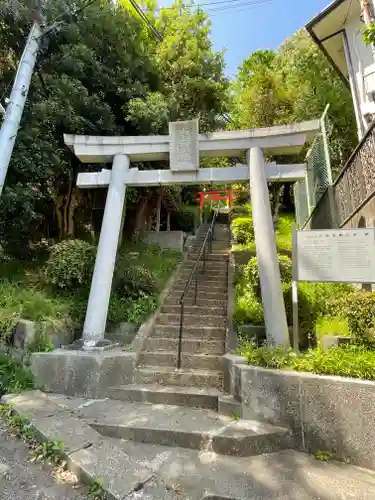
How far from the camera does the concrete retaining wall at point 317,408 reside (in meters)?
2.98

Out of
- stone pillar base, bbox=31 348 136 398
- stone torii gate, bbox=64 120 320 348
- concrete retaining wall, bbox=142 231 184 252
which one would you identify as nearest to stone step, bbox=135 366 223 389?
stone pillar base, bbox=31 348 136 398

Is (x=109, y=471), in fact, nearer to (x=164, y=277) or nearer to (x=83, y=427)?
(x=83, y=427)

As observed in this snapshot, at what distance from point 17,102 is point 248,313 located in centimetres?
566

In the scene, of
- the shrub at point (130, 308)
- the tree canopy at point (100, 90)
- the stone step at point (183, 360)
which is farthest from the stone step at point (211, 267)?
the stone step at point (183, 360)

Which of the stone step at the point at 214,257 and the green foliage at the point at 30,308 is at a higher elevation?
the stone step at the point at 214,257

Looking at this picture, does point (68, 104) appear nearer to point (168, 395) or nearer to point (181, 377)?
point (181, 377)

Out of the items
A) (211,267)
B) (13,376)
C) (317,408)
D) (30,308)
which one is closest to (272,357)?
(317,408)

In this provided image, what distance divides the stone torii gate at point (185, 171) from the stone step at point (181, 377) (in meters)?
0.89

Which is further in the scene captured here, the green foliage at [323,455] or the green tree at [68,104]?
the green tree at [68,104]

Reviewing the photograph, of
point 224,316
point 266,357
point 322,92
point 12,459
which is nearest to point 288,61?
point 322,92

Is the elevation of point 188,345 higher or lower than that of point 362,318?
lower

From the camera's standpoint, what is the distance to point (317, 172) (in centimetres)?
801

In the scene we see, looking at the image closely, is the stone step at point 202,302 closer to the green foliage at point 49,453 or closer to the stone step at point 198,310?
the stone step at point 198,310

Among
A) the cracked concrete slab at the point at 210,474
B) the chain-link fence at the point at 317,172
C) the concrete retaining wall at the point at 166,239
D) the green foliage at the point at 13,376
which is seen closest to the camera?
the cracked concrete slab at the point at 210,474
